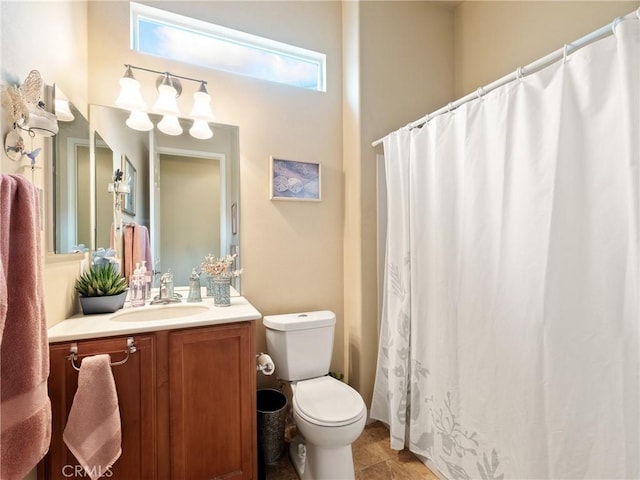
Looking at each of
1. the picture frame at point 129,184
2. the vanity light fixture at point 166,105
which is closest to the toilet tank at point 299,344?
the picture frame at point 129,184

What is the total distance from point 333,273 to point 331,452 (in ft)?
3.58

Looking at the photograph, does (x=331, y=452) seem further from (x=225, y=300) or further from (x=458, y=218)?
(x=458, y=218)

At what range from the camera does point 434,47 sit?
229 centimetres

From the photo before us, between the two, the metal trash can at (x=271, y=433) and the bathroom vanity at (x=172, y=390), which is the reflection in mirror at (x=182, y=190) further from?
the metal trash can at (x=271, y=433)

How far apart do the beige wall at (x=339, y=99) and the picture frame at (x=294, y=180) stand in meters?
0.05

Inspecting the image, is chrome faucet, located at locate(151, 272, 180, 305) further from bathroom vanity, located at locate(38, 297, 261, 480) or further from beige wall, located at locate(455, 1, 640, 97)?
beige wall, located at locate(455, 1, 640, 97)

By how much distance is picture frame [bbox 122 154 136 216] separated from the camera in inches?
67.5

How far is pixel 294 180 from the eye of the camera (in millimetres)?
2061

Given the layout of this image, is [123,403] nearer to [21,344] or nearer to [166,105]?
[21,344]

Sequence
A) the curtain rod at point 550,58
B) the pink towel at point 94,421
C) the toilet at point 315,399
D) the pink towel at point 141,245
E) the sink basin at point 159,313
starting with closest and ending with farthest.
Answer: the curtain rod at point 550,58 → the pink towel at point 94,421 → the toilet at point 315,399 → the sink basin at point 159,313 → the pink towel at point 141,245

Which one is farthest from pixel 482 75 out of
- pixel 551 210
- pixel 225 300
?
pixel 225 300

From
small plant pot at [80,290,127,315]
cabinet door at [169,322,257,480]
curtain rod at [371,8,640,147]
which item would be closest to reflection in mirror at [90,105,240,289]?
small plant pot at [80,290,127,315]

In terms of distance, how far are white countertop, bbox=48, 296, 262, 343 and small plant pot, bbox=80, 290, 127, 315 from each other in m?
0.03

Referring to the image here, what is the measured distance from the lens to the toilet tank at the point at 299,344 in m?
1.76
